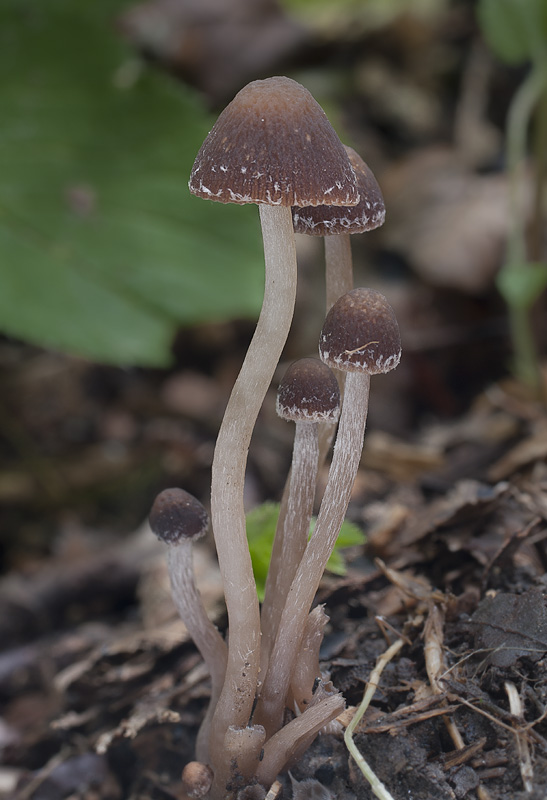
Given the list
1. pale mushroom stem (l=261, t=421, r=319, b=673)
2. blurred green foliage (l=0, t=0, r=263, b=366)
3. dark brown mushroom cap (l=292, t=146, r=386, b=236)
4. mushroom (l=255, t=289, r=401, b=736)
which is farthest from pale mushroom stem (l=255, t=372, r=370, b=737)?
blurred green foliage (l=0, t=0, r=263, b=366)

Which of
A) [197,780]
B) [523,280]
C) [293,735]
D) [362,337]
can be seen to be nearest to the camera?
[362,337]

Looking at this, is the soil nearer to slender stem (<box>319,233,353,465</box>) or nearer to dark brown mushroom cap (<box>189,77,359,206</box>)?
slender stem (<box>319,233,353,465</box>)

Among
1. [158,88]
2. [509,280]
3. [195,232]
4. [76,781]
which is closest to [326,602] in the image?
[76,781]

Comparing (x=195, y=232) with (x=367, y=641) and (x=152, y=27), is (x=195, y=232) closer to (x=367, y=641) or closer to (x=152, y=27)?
(x=367, y=641)

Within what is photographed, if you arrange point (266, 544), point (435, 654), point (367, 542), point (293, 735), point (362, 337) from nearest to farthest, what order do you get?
point (362, 337)
point (293, 735)
point (435, 654)
point (266, 544)
point (367, 542)

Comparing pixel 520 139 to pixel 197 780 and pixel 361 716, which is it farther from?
pixel 197 780

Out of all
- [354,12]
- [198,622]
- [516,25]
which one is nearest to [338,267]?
[198,622]

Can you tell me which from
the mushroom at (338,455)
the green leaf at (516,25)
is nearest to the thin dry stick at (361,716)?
the mushroom at (338,455)
